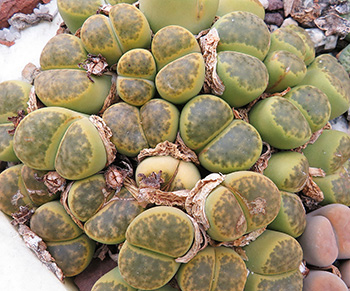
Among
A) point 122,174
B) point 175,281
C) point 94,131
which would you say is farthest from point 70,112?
point 175,281

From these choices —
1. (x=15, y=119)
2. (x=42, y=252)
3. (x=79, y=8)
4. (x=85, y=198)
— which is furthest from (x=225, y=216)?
(x=79, y=8)

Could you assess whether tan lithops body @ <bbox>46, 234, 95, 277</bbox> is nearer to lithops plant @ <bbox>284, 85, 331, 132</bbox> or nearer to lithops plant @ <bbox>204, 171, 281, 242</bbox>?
lithops plant @ <bbox>204, 171, 281, 242</bbox>

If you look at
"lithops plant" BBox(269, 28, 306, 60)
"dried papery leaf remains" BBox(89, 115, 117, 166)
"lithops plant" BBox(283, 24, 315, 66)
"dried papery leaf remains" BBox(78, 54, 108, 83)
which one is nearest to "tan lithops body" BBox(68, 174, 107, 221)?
"dried papery leaf remains" BBox(89, 115, 117, 166)

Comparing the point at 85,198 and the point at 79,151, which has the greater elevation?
the point at 79,151

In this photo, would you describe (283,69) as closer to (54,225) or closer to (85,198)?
(85,198)

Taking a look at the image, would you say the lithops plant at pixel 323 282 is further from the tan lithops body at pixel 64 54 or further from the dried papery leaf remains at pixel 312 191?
the tan lithops body at pixel 64 54

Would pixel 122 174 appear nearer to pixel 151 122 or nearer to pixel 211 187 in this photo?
pixel 151 122
